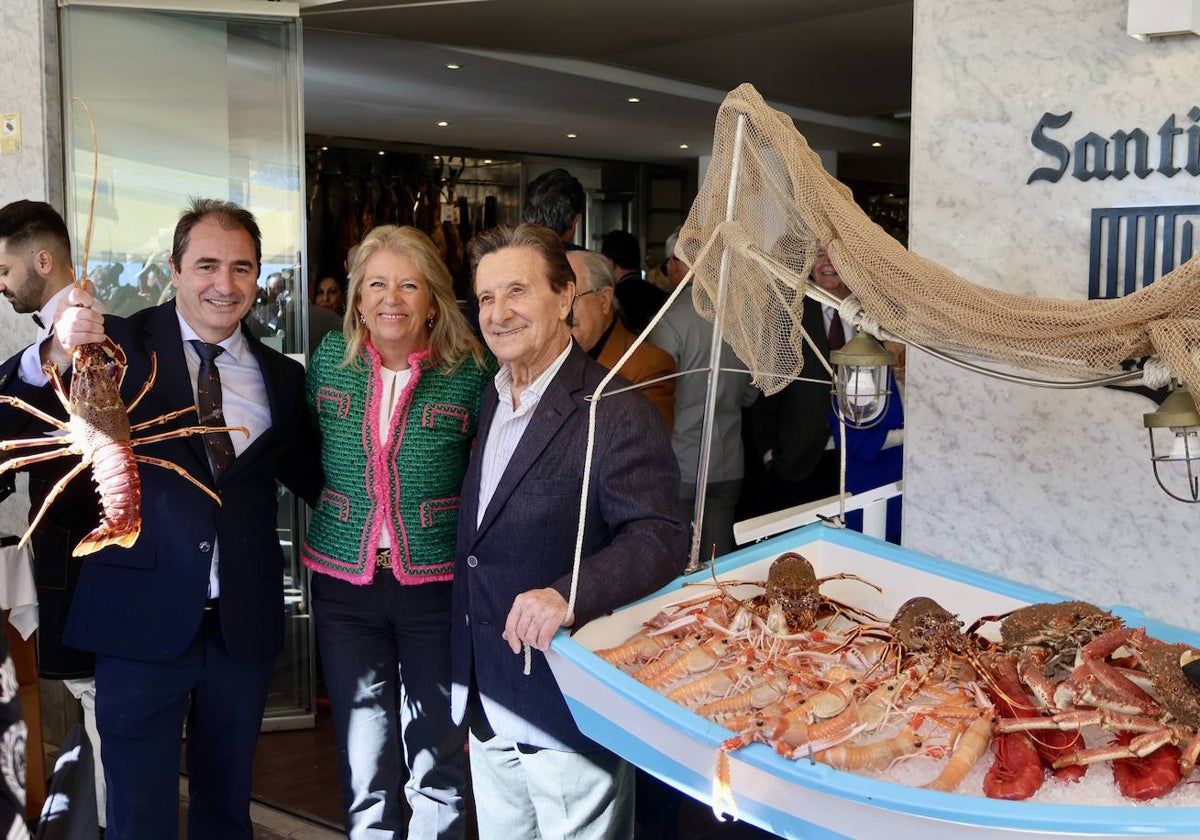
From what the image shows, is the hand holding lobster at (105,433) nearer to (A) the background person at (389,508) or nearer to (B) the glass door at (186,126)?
(A) the background person at (389,508)

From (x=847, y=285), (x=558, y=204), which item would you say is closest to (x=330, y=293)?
(x=558, y=204)

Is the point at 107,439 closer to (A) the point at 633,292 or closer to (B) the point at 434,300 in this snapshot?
(B) the point at 434,300

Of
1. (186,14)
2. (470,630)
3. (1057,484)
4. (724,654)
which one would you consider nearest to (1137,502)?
(1057,484)

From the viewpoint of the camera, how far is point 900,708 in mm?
1787

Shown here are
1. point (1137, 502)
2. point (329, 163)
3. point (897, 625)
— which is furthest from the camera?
point (329, 163)

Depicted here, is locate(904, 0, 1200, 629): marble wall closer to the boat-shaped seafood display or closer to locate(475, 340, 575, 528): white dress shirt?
the boat-shaped seafood display

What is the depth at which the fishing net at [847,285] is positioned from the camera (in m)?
1.71

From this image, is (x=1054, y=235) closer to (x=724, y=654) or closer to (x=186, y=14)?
(x=724, y=654)

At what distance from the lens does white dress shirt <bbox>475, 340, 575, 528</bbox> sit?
7.75 ft

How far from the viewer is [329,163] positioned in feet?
33.3

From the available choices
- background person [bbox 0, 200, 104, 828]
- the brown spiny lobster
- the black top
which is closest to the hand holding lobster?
the brown spiny lobster

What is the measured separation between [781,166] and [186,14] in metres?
3.03

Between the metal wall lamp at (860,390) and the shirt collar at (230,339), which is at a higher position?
the shirt collar at (230,339)

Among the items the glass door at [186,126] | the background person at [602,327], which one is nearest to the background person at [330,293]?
the glass door at [186,126]
